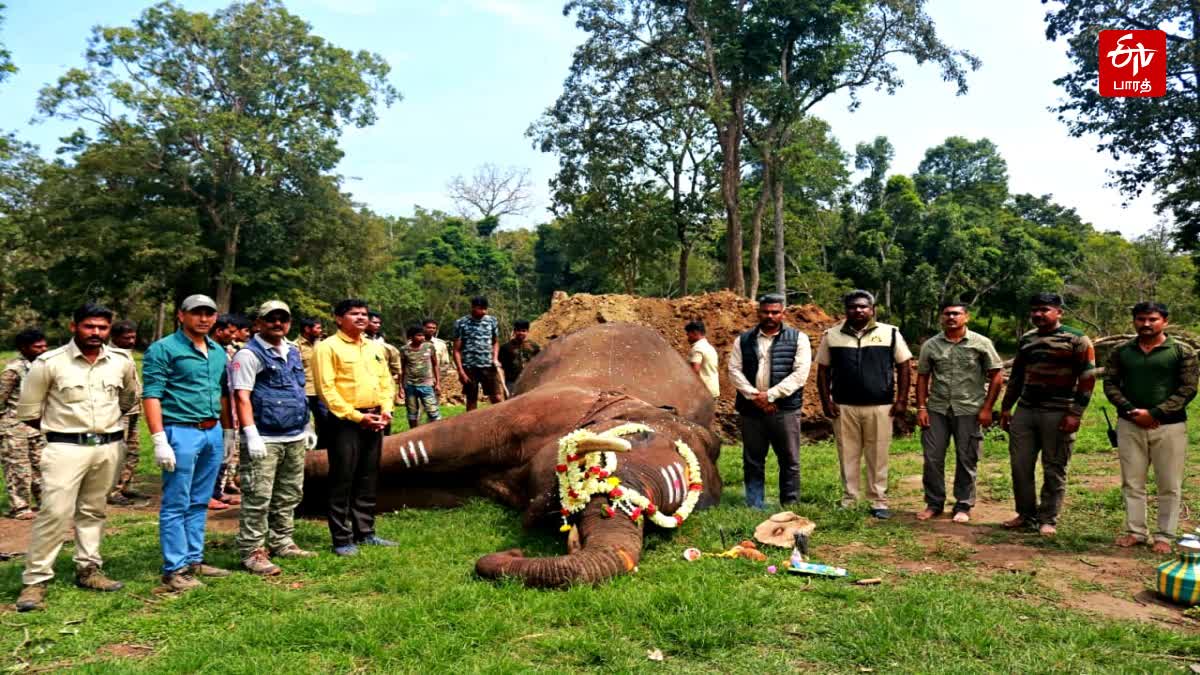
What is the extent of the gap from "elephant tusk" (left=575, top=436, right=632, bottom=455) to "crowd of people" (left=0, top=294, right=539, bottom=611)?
145 cm

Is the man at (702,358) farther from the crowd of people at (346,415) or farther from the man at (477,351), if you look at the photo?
the man at (477,351)

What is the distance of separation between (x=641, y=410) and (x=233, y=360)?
3.31m

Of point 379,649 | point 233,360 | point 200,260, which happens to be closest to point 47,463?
point 233,360

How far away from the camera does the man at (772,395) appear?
7.00 metres

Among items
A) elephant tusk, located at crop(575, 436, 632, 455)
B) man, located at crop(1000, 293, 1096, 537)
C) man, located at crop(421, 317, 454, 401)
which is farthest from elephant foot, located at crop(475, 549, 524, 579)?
man, located at crop(421, 317, 454, 401)

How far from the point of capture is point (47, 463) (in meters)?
4.70

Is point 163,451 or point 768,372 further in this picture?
point 768,372

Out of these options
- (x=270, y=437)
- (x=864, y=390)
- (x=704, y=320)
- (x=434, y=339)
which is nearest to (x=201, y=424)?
(x=270, y=437)

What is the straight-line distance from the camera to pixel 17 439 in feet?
23.4

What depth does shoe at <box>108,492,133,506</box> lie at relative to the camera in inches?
303

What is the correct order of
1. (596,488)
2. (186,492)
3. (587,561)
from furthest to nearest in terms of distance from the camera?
(596,488)
(186,492)
(587,561)

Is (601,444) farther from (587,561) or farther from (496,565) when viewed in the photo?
(496,565)

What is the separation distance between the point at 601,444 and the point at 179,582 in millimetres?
2700

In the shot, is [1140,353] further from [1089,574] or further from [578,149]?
[578,149]
